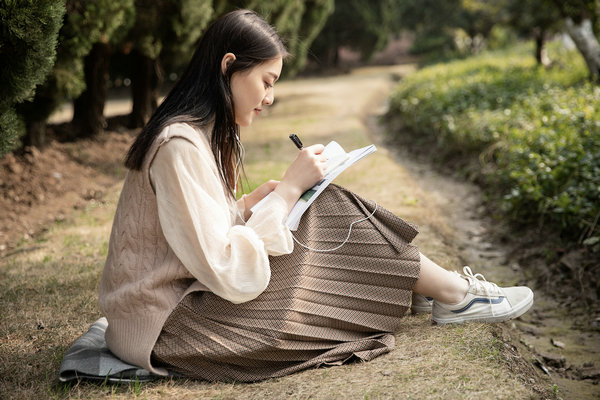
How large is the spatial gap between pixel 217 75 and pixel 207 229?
579 mm

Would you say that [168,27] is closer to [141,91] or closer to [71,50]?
[141,91]

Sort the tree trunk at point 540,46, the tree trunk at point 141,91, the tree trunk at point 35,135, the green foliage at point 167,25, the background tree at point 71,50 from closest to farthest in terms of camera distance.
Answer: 1. the background tree at point 71,50
2. the tree trunk at point 35,135
3. the green foliage at point 167,25
4. the tree trunk at point 141,91
5. the tree trunk at point 540,46

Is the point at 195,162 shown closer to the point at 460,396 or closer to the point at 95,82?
the point at 460,396

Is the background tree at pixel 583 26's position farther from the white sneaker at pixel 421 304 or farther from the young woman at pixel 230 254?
the young woman at pixel 230 254

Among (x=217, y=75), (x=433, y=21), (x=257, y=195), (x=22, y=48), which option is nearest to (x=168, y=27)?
(x=22, y=48)

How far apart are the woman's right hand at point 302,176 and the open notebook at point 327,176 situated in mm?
28

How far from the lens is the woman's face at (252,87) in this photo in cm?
236

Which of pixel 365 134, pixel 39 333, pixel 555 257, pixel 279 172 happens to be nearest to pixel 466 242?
pixel 555 257

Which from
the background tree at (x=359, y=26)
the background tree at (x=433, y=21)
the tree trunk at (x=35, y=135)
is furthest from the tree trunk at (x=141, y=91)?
the background tree at (x=433, y=21)

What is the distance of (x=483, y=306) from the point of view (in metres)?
2.75

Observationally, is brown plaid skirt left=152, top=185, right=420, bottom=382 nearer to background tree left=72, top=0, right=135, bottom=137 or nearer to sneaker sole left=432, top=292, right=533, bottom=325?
sneaker sole left=432, top=292, right=533, bottom=325

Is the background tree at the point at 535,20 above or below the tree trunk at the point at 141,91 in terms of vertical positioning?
above

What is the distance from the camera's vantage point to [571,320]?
363 centimetres

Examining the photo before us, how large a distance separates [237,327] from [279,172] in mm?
4145
